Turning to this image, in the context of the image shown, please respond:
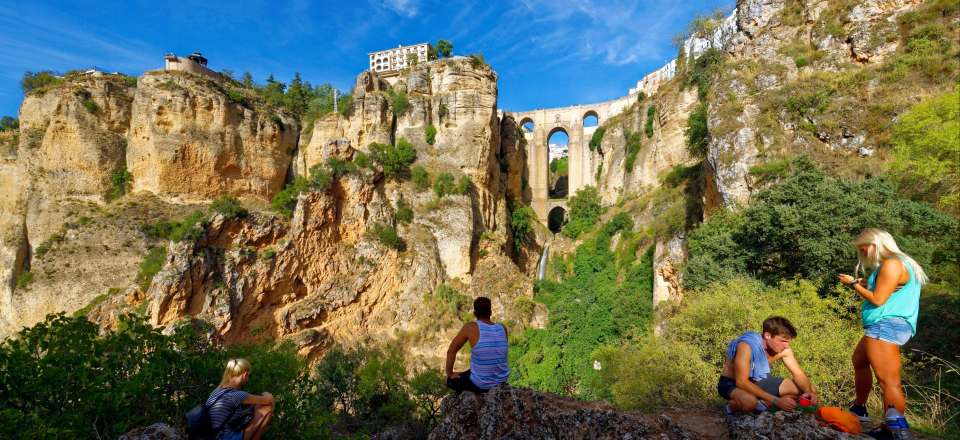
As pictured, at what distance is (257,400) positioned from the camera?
3.74 m

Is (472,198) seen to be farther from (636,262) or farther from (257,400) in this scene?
(257,400)

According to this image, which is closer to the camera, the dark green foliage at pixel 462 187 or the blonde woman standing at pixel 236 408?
the blonde woman standing at pixel 236 408

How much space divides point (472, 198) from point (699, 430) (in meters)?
20.7

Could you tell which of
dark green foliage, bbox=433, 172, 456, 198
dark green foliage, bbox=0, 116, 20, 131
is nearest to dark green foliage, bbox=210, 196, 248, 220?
dark green foliage, bbox=433, 172, 456, 198

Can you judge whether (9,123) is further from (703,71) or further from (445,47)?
(703,71)

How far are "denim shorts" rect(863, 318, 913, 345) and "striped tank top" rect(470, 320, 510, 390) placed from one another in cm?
340

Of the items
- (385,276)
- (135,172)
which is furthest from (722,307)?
(135,172)

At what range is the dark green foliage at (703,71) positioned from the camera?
1065 inches

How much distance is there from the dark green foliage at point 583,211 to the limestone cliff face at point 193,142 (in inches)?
923

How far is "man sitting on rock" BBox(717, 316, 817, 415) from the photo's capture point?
Answer: 11.5ft

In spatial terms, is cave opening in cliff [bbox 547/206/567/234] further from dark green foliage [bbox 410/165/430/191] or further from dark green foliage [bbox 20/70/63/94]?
dark green foliage [bbox 20/70/63/94]

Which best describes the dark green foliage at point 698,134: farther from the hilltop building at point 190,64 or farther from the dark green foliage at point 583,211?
the hilltop building at point 190,64

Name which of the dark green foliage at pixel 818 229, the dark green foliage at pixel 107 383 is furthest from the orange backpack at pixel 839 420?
the dark green foliage at pixel 818 229

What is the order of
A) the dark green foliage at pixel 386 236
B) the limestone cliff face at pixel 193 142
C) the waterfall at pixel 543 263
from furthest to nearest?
the waterfall at pixel 543 263 → the dark green foliage at pixel 386 236 → the limestone cliff face at pixel 193 142
